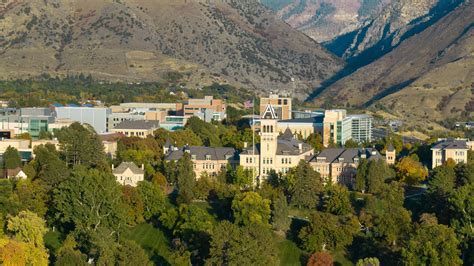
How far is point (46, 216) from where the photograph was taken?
94.1 metres

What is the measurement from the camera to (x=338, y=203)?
95.9 m

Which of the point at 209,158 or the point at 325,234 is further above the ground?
the point at 209,158

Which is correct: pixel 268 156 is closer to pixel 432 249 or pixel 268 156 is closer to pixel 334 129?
pixel 432 249

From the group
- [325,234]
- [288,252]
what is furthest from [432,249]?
[288,252]

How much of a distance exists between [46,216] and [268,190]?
19.5 meters

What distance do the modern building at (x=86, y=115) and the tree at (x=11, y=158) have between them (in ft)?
131

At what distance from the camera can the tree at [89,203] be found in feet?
296

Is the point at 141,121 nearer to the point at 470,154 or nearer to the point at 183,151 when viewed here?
the point at 183,151

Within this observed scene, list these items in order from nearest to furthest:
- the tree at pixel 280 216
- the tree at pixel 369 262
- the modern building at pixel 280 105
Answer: the tree at pixel 369 262, the tree at pixel 280 216, the modern building at pixel 280 105

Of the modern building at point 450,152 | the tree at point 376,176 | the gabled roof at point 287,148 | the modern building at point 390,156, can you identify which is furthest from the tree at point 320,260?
the modern building at point 450,152

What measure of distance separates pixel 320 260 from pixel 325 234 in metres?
5.15

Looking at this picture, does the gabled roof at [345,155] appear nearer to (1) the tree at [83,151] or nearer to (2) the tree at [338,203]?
(2) the tree at [338,203]

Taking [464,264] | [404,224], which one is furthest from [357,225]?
[464,264]

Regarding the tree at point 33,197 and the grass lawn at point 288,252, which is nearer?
the grass lawn at point 288,252
